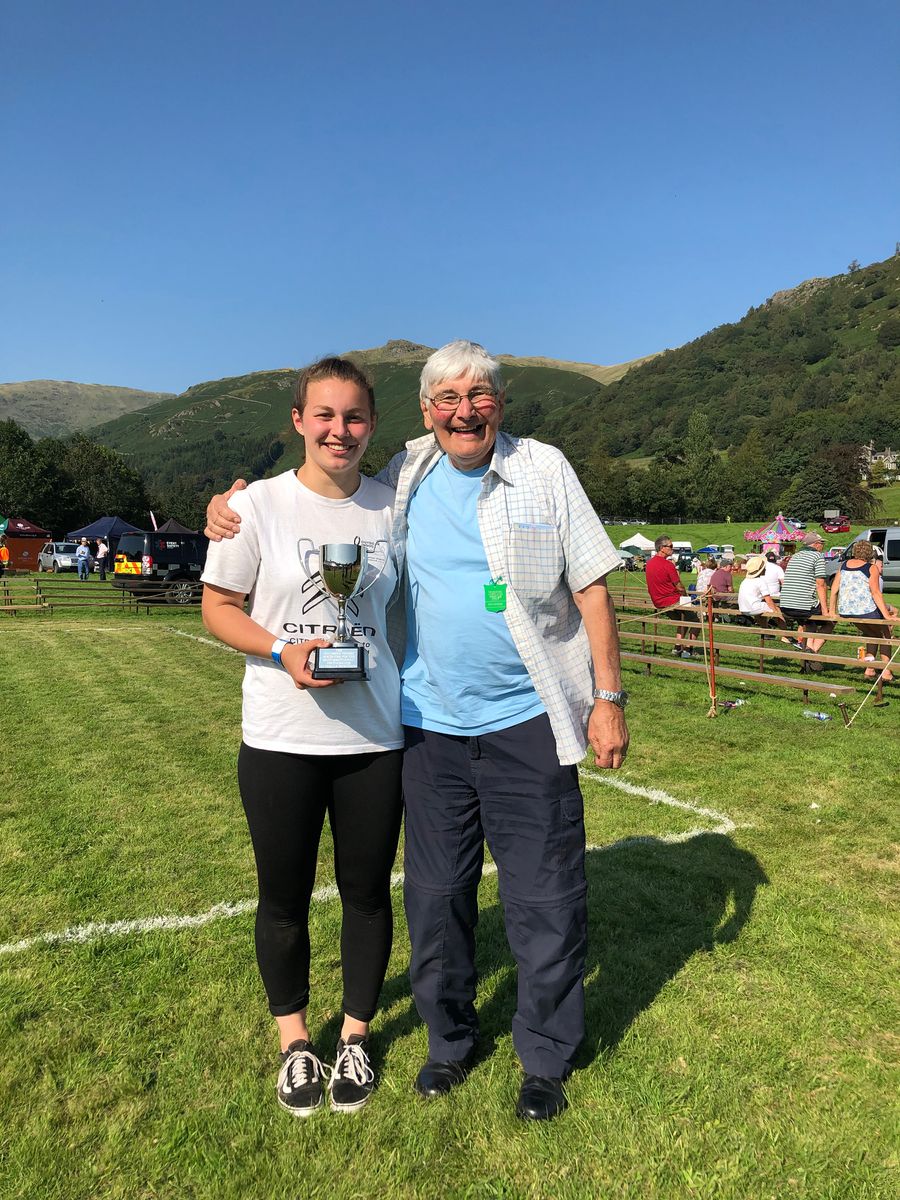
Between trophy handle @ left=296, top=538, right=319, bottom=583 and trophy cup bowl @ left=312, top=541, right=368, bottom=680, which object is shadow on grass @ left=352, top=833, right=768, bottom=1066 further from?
trophy handle @ left=296, top=538, right=319, bottom=583

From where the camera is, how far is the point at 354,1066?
7.72 feet

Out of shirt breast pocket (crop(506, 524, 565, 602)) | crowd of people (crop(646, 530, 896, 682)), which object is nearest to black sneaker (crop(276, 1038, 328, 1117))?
shirt breast pocket (crop(506, 524, 565, 602))

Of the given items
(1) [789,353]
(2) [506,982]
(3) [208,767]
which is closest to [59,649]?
(3) [208,767]

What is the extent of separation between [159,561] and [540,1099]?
27167mm

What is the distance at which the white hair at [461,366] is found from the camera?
2.30 m

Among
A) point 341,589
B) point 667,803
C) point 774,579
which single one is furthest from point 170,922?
point 774,579

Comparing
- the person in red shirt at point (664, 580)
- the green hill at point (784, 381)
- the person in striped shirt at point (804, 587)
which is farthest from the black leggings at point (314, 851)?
the green hill at point (784, 381)

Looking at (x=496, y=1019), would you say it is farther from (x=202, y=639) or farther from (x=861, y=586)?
(x=202, y=639)

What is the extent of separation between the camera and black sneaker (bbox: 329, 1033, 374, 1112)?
7.48 feet

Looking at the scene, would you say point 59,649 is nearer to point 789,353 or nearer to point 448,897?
point 448,897

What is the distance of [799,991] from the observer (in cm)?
288

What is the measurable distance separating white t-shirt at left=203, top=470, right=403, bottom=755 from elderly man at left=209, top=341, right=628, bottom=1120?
146 mm

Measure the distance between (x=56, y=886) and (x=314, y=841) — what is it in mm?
2319

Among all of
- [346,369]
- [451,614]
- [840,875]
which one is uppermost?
[346,369]
